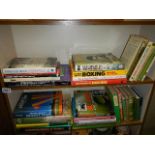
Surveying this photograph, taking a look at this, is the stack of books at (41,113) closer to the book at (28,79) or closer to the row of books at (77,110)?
the row of books at (77,110)

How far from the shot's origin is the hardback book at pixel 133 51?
102 cm

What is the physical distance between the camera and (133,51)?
3.55 feet

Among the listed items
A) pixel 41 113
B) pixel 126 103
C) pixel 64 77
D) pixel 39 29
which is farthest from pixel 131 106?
pixel 39 29

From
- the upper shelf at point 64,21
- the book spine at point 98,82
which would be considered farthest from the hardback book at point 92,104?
the upper shelf at point 64,21

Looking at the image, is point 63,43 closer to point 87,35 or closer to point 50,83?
point 87,35

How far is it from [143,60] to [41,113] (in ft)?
2.60

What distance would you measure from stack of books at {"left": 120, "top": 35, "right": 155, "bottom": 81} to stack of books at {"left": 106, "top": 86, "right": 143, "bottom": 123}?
0.62 feet

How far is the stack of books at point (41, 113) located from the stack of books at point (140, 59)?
55 cm

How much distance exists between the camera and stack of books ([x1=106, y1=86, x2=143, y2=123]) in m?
1.22

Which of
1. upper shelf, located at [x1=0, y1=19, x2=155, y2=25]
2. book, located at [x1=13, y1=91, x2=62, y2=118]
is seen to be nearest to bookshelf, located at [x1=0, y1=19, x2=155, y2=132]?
upper shelf, located at [x1=0, y1=19, x2=155, y2=25]

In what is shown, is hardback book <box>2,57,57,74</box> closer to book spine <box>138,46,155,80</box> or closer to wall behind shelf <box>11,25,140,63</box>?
wall behind shelf <box>11,25,140,63</box>

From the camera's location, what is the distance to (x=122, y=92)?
1.28 meters
